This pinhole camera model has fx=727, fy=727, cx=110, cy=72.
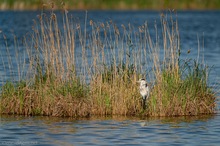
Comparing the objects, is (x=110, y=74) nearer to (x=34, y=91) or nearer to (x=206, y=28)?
(x=34, y=91)

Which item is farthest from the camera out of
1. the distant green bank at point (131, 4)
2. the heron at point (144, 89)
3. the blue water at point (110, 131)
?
the distant green bank at point (131, 4)

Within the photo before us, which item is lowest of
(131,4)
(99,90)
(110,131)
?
(110,131)

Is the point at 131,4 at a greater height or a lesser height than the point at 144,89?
greater

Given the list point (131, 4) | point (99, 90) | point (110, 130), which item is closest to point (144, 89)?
point (99, 90)

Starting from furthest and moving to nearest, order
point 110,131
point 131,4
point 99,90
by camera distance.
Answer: point 131,4
point 99,90
point 110,131

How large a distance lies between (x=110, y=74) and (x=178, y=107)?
59.8 inches

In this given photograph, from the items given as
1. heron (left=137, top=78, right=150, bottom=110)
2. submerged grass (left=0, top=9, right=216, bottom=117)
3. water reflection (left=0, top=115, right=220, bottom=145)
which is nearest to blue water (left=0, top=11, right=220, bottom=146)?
water reflection (left=0, top=115, right=220, bottom=145)

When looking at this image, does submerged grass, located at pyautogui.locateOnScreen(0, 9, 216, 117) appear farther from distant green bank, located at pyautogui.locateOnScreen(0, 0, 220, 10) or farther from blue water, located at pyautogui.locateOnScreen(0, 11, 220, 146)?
distant green bank, located at pyautogui.locateOnScreen(0, 0, 220, 10)

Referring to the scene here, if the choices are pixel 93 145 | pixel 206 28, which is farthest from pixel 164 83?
pixel 206 28

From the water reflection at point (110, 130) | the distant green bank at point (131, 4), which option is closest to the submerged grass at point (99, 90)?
the water reflection at point (110, 130)

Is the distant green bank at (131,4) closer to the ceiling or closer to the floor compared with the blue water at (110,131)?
closer to the ceiling

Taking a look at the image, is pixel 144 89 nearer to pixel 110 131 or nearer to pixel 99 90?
pixel 99 90

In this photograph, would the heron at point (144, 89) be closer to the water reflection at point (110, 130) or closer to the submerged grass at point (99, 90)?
the submerged grass at point (99, 90)

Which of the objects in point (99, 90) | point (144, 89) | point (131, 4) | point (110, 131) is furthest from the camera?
point (131, 4)
